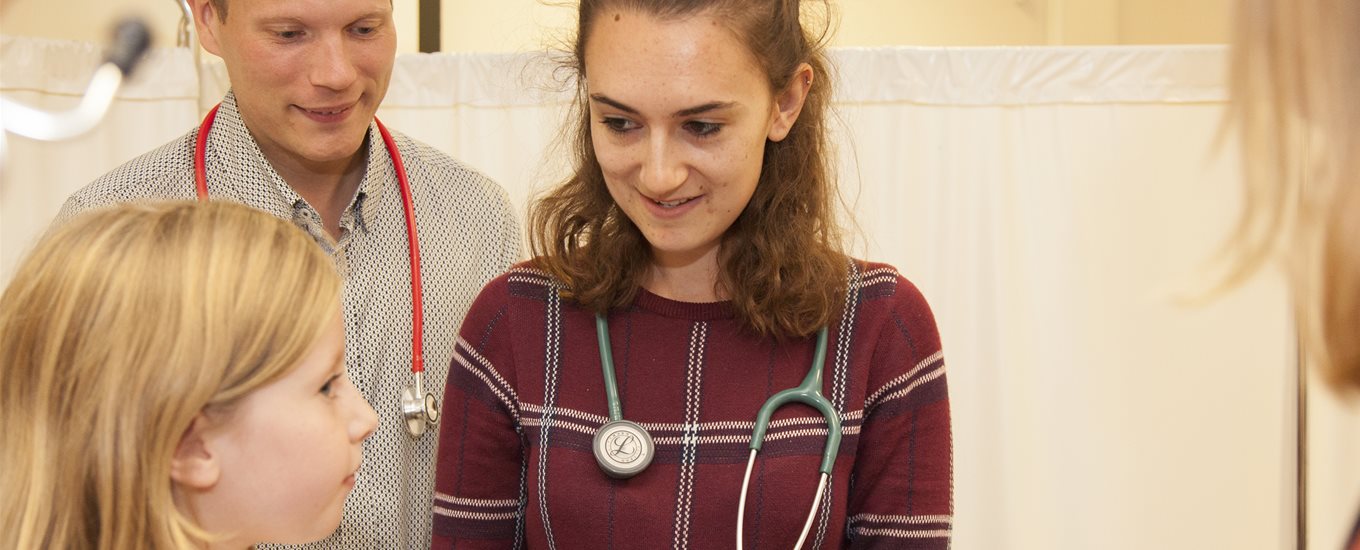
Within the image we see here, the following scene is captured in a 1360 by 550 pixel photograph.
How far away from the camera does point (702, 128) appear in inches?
59.4

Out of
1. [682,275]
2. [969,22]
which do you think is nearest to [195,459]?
[682,275]

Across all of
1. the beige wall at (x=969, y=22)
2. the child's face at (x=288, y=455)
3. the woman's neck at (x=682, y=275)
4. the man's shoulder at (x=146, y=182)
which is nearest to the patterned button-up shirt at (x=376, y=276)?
the man's shoulder at (x=146, y=182)

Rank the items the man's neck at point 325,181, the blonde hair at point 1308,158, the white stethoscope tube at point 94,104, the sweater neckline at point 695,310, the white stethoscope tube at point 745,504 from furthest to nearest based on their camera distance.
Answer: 1. the man's neck at point 325,181
2. the sweater neckline at point 695,310
3. the white stethoscope tube at point 745,504
4. the white stethoscope tube at point 94,104
5. the blonde hair at point 1308,158

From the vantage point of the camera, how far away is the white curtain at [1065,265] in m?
2.69

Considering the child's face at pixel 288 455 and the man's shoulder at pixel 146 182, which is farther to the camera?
the man's shoulder at pixel 146 182

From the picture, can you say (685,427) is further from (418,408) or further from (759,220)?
(418,408)

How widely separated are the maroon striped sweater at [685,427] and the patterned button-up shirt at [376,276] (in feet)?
0.49

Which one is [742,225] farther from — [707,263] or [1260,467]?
[1260,467]

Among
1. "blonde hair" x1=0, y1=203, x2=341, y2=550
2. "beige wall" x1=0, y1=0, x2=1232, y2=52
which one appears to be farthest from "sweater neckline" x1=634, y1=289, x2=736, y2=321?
"beige wall" x1=0, y1=0, x2=1232, y2=52

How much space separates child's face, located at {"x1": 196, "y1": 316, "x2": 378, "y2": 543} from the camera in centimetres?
117

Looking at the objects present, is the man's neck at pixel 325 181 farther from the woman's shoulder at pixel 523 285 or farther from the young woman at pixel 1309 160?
the young woman at pixel 1309 160

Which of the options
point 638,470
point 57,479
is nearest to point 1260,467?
point 638,470

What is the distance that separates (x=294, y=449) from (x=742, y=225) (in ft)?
2.22

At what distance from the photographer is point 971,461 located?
277 cm
